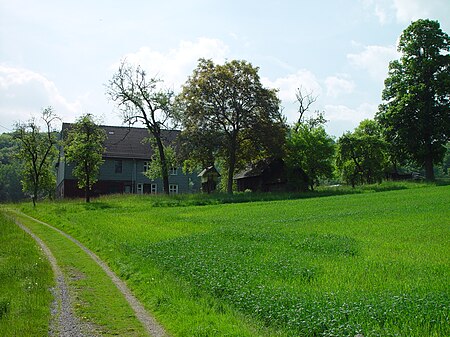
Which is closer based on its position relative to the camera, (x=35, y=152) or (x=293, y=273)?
(x=293, y=273)

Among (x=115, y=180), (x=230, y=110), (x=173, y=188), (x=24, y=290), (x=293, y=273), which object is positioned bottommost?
(x=24, y=290)

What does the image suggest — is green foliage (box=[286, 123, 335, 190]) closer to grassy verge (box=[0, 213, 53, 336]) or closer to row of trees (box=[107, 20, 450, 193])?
row of trees (box=[107, 20, 450, 193])

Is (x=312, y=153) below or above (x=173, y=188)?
above

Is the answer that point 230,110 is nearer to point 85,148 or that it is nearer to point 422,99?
point 85,148

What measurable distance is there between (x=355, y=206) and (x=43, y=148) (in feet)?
143

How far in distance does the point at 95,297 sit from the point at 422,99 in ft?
163

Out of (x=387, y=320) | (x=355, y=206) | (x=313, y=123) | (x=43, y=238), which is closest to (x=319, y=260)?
(x=387, y=320)

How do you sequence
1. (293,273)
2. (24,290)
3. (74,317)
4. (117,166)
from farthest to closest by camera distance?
1. (117,166)
2. (293,273)
3. (24,290)
4. (74,317)

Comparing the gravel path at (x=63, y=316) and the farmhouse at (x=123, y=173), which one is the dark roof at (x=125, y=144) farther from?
the gravel path at (x=63, y=316)

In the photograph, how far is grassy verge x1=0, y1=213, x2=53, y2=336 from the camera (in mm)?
8867

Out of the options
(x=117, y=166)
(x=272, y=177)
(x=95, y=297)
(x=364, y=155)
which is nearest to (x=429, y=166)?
(x=364, y=155)

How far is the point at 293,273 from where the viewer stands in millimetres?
11688

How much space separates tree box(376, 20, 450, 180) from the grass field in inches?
1136

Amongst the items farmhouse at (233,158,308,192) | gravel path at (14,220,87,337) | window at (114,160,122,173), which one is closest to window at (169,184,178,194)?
window at (114,160,122,173)
